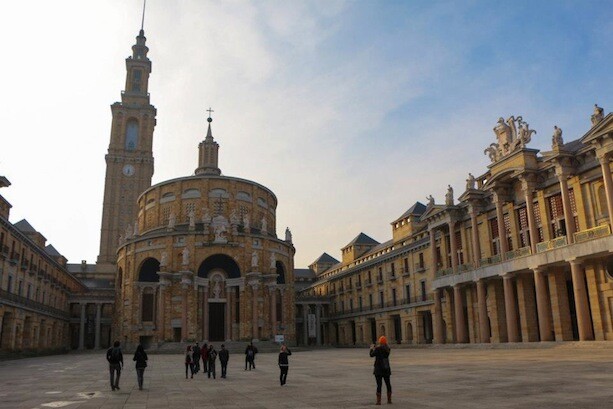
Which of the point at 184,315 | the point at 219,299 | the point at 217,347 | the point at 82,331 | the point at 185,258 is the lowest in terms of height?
the point at 217,347

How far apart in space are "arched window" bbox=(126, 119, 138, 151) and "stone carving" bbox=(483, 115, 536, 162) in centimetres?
7740

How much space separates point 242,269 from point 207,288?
425 centimetres

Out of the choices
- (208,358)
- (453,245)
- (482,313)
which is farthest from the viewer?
(453,245)

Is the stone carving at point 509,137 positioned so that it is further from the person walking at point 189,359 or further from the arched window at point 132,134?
the arched window at point 132,134

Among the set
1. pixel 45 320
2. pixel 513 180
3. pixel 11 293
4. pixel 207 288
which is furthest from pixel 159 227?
pixel 513 180

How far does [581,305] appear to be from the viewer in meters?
29.1

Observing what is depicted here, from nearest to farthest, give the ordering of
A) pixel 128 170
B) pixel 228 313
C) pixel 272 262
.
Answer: pixel 228 313 < pixel 272 262 < pixel 128 170

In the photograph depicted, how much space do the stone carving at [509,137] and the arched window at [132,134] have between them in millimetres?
77401

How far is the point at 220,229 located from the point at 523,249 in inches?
1260

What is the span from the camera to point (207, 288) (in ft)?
180

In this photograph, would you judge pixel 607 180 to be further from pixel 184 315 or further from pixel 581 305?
pixel 184 315

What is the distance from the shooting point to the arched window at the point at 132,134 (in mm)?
99500

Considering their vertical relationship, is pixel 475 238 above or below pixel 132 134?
below

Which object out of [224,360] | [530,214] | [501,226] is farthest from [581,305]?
[224,360]
